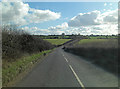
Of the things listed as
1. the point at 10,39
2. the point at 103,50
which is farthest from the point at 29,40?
the point at 103,50

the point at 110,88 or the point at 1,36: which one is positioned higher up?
the point at 1,36

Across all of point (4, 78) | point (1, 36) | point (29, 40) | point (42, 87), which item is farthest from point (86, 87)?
point (29, 40)

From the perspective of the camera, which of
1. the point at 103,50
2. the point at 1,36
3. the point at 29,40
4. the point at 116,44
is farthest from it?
the point at 29,40

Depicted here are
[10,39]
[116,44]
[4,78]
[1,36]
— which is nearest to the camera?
[4,78]

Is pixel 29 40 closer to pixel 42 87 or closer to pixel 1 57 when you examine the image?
pixel 1 57

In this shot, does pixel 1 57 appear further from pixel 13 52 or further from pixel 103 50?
pixel 103 50

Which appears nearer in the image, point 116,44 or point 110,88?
point 110,88

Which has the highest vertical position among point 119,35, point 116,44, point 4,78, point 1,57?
point 119,35

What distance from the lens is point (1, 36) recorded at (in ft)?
32.3

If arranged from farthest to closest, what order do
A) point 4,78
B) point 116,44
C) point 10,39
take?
point 10,39 < point 116,44 < point 4,78

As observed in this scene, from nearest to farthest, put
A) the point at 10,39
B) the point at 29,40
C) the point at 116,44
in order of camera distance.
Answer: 1. the point at 116,44
2. the point at 10,39
3. the point at 29,40

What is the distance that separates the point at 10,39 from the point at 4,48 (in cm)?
144

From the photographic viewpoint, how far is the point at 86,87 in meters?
6.10

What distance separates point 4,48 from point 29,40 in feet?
37.0
